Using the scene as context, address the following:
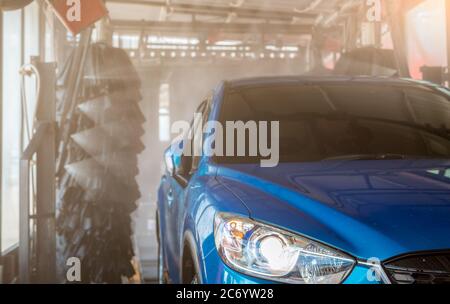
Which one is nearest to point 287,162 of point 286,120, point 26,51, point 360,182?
point 286,120

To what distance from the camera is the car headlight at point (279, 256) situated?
1317 millimetres

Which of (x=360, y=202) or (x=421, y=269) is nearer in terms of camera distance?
(x=421, y=269)

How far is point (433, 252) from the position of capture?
4.03 ft

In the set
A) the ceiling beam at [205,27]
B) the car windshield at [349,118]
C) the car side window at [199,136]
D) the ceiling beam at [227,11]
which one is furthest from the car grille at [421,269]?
the ceiling beam at [205,27]

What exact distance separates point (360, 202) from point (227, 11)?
18.1 feet

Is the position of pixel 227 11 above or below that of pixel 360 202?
above

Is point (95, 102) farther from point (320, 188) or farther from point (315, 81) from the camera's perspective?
point (320, 188)

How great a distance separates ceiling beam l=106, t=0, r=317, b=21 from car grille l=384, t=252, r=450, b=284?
546 centimetres

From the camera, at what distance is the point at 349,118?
218 cm

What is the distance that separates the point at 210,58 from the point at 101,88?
442 centimetres

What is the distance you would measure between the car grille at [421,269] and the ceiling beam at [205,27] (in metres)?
5.87

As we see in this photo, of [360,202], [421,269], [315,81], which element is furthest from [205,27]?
[421,269]

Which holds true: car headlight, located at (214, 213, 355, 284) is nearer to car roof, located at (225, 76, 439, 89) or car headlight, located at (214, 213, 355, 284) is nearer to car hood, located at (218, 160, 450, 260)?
car hood, located at (218, 160, 450, 260)

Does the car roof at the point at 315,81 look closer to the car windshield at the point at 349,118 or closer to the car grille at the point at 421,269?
the car windshield at the point at 349,118
